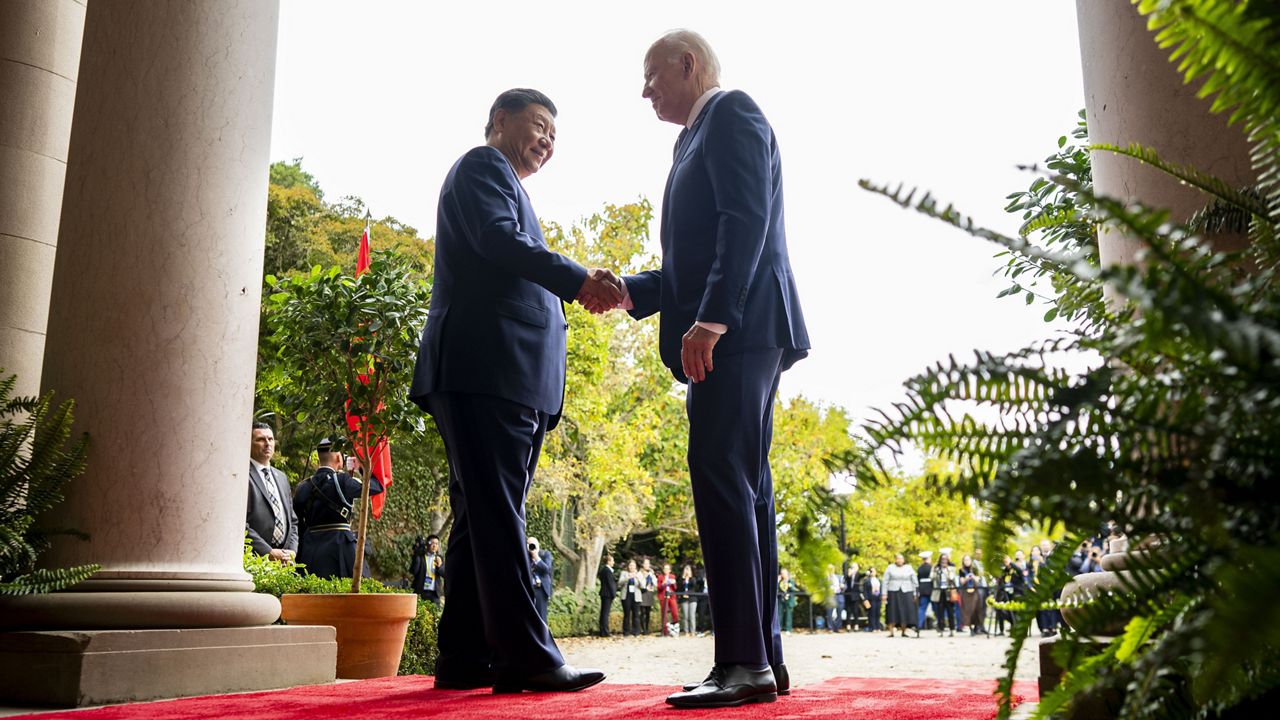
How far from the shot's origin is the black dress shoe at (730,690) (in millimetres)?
3402

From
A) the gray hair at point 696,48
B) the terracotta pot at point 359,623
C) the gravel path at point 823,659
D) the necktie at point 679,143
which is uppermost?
the gray hair at point 696,48

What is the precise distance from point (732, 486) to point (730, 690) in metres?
0.67

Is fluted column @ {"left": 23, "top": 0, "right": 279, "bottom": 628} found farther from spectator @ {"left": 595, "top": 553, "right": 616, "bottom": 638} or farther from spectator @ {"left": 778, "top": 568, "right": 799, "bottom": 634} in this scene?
spectator @ {"left": 778, "top": 568, "right": 799, "bottom": 634}

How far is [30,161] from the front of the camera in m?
5.72

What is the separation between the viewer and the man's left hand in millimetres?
3707

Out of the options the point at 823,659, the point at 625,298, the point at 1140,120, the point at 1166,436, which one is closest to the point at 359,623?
the point at 625,298

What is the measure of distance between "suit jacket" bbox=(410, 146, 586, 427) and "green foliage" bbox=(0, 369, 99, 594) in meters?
1.41

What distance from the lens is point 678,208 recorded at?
4.11 m

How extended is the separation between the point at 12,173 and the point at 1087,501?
6.02m

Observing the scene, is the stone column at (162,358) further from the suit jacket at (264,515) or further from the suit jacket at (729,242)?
the suit jacket at (264,515)

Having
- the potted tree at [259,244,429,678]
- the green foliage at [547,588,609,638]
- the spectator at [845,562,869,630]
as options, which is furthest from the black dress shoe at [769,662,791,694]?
the spectator at [845,562,869,630]

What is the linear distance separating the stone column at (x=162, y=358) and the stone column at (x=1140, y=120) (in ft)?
12.2

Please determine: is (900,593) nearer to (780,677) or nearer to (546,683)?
(780,677)

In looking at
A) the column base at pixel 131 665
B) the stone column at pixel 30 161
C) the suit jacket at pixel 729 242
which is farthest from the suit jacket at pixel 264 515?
the suit jacket at pixel 729 242
